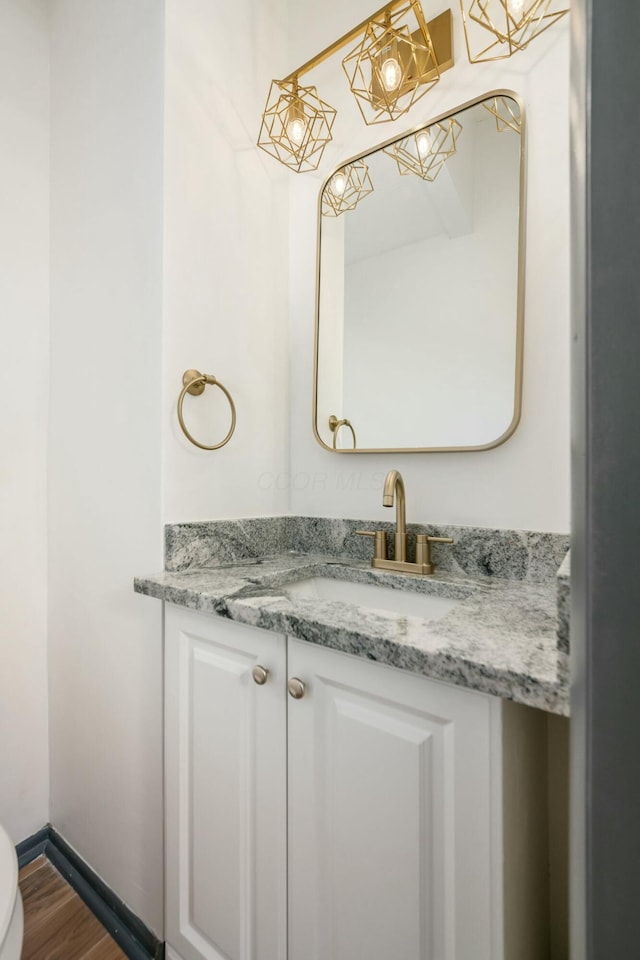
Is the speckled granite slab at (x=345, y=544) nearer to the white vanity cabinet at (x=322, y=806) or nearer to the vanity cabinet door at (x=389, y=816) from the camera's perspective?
the white vanity cabinet at (x=322, y=806)

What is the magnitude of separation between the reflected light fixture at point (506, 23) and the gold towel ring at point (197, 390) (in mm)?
907

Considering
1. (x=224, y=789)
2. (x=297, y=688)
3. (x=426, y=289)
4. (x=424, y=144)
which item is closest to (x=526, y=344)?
(x=426, y=289)

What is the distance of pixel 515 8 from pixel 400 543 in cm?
115

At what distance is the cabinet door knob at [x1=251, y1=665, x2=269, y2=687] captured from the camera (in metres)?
0.75

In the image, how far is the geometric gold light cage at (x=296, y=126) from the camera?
1.24m

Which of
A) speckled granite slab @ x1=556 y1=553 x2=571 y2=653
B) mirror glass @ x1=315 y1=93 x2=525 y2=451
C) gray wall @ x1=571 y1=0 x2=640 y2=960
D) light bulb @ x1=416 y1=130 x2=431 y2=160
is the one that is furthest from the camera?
light bulb @ x1=416 y1=130 x2=431 y2=160

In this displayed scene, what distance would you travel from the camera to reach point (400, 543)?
3.56ft

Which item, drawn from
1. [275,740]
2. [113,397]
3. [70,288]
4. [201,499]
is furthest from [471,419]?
[70,288]

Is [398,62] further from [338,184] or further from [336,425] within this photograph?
[336,425]

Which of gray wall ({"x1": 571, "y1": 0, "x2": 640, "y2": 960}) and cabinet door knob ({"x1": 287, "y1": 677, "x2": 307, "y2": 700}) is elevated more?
gray wall ({"x1": 571, "y1": 0, "x2": 640, "y2": 960})

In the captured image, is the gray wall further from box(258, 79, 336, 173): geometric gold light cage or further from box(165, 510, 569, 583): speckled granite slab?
box(258, 79, 336, 173): geometric gold light cage

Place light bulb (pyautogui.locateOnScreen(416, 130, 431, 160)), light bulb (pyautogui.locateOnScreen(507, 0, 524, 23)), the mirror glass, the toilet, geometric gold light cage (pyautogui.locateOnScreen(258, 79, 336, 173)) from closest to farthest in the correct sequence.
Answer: the toilet
light bulb (pyautogui.locateOnScreen(507, 0, 524, 23))
the mirror glass
light bulb (pyautogui.locateOnScreen(416, 130, 431, 160))
geometric gold light cage (pyautogui.locateOnScreen(258, 79, 336, 173))

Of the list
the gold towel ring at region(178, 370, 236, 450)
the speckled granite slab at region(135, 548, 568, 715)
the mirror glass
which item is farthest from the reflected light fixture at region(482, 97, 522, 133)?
the speckled granite slab at region(135, 548, 568, 715)

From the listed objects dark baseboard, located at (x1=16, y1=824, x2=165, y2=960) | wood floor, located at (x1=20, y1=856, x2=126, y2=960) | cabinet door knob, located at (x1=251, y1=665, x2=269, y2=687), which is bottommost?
wood floor, located at (x1=20, y1=856, x2=126, y2=960)
